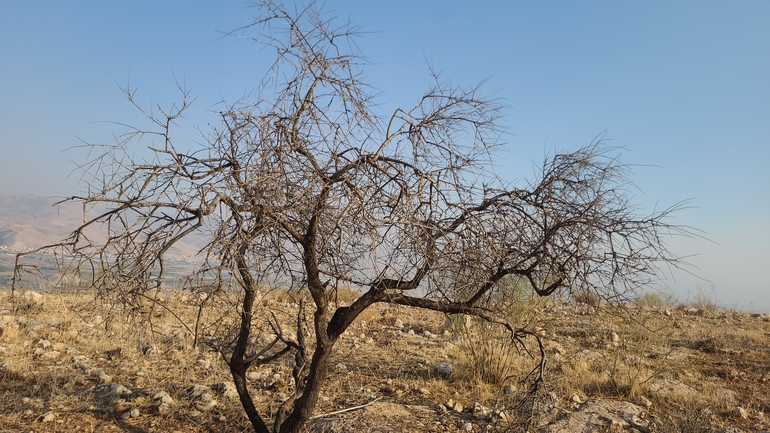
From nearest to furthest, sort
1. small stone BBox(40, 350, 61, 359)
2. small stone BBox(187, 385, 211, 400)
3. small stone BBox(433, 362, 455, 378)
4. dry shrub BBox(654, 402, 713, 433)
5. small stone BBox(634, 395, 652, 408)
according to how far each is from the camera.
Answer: dry shrub BBox(654, 402, 713, 433), small stone BBox(187, 385, 211, 400), small stone BBox(634, 395, 652, 408), small stone BBox(40, 350, 61, 359), small stone BBox(433, 362, 455, 378)

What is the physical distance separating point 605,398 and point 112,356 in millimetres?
6667

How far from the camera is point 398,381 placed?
622 cm

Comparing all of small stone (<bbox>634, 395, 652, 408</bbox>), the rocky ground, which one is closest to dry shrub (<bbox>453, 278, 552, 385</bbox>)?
the rocky ground

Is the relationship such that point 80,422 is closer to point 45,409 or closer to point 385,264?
point 45,409

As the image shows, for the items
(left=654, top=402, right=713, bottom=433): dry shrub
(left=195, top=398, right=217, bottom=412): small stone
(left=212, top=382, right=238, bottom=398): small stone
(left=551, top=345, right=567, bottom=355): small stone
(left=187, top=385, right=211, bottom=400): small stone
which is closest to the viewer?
(left=654, top=402, right=713, bottom=433): dry shrub

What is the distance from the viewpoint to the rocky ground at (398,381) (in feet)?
15.3

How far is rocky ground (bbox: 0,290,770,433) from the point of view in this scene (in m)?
4.68

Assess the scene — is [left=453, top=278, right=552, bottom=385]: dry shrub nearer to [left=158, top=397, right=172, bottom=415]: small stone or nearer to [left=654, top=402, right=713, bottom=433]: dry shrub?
[left=654, top=402, right=713, bottom=433]: dry shrub

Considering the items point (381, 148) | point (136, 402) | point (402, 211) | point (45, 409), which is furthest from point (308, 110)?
point (45, 409)

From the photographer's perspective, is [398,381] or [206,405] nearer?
[206,405]

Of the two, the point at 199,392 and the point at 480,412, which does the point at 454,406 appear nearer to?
the point at 480,412

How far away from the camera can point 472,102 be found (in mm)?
3623

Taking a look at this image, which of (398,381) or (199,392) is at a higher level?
(398,381)

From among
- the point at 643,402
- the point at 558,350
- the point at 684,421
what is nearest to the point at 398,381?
the point at 643,402
